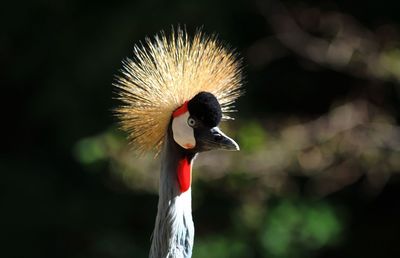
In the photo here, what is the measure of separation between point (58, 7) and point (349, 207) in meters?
1.77

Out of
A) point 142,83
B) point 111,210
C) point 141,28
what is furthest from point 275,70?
point 142,83

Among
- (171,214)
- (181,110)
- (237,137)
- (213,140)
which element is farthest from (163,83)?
(237,137)

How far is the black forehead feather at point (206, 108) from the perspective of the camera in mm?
2596

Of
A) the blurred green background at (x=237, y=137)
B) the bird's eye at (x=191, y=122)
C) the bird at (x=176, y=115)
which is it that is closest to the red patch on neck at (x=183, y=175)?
the bird at (x=176, y=115)

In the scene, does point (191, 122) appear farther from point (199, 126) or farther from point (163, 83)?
point (163, 83)

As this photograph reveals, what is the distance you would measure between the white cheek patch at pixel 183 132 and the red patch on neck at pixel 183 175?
0.04 metres

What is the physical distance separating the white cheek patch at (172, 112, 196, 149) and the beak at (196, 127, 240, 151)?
20mm

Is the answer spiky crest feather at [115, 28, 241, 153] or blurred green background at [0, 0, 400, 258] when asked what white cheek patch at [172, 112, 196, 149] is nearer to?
spiky crest feather at [115, 28, 241, 153]

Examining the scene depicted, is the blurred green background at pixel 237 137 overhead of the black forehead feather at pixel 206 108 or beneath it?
overhead

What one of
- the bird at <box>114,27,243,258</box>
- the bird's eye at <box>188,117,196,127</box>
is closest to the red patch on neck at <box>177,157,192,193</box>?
the bird at <box>114,27,243,258</box>

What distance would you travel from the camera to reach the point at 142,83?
271cm

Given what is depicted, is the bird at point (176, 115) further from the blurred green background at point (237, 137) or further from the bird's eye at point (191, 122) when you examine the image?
the blurred green background at point (237, 137)

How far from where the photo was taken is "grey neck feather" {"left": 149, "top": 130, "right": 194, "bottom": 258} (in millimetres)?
2666

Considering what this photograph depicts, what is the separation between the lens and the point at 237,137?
174 inches
